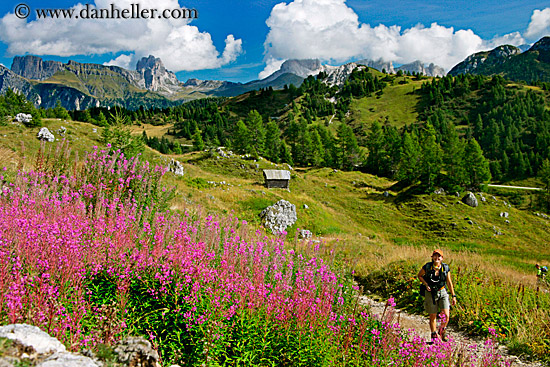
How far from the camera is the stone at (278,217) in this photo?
2453 centimetres

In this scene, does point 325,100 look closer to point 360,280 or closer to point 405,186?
point 405,186

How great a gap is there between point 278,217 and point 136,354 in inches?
897

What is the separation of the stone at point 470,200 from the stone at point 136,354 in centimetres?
5966

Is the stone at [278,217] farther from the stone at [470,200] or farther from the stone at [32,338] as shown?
the stone at [470,200]

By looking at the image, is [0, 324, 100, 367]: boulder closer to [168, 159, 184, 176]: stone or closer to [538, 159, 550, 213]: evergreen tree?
[168, 159, 184, 176]: stone

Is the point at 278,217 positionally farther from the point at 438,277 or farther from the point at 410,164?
the point at 410,164

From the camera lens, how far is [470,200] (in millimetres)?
51656

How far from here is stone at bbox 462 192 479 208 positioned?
50906 millimetres

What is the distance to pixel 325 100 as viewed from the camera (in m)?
167

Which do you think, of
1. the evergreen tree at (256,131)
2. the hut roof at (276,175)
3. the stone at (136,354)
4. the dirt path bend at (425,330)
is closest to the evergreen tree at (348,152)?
the evergreen tree at (256,131)

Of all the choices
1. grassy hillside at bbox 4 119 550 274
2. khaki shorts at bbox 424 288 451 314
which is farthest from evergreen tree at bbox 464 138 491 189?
khaki shorts at bbox 424 288 451 314

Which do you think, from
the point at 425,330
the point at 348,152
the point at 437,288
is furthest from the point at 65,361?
the point at 348,152

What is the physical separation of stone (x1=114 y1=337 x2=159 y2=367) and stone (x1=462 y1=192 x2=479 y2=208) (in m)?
59.7

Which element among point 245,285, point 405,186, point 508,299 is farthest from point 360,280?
point 405,186
